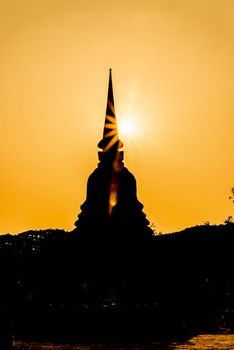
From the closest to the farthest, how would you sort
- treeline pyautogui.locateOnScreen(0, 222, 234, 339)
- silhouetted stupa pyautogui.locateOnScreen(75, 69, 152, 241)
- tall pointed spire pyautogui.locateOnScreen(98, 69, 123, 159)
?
treeline pyautogui.locateOnScreen(0, 222, 234, 339), silhouetted stupa pyautogui.locateOnScreen(75, 69, 152, 241), tall pointed spire pyautogui.locateOnScreen(98, 69, 123, 159)

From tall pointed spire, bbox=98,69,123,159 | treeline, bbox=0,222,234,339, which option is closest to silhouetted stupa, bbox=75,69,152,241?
tall pointed spire, bbox=98,69,123,159

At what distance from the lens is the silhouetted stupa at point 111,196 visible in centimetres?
4047

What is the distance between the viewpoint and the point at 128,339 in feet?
71.1

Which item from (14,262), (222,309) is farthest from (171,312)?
(14,262)

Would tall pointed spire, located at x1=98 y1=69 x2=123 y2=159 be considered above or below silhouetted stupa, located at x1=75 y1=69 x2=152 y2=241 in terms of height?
above

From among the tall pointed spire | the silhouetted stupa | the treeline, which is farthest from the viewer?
the tall pointed spire

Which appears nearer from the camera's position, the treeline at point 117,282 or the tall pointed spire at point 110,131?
the treeline at point 117,282

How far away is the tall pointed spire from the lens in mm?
43500

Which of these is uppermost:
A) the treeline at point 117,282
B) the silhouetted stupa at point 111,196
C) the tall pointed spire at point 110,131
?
the tall pointed spire at point 110,131

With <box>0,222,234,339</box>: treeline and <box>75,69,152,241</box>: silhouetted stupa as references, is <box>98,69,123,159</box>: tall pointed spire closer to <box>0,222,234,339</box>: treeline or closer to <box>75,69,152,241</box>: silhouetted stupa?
<box>75,69,152,241</box>: silhouetted stupa

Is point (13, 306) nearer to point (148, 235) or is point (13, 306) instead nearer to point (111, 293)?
point (111, 293)

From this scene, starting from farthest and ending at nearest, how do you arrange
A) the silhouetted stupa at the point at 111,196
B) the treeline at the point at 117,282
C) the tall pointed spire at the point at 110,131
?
the tall pointed spire at the point at 110,131
the silhouetted stupa at the point at 111,196
the treeline at the point at 117,282

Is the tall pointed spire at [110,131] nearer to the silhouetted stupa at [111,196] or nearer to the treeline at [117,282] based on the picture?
the silhouetted stupa at [111,196]

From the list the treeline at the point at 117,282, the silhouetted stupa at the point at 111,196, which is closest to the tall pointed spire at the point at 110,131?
the silhouetted stupa at the point at 111,196
